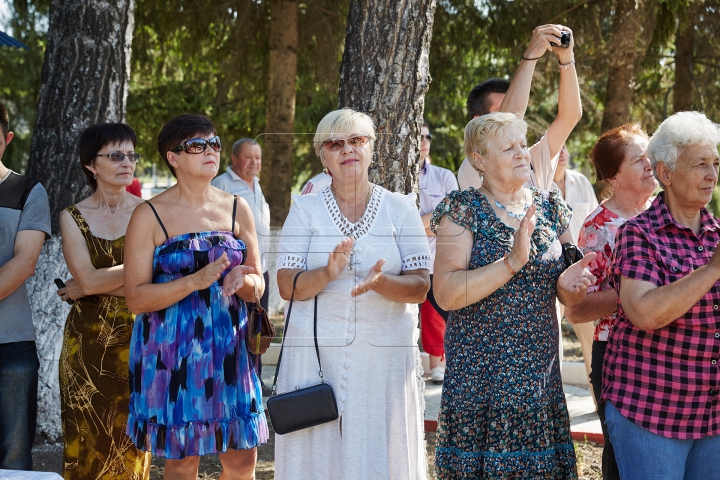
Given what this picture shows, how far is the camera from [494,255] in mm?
3176

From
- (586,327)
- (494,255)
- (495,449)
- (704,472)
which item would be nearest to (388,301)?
(494,255)

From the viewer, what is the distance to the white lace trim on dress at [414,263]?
3412mm

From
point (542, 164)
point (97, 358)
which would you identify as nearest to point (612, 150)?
point (542, 164)

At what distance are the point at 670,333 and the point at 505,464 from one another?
2.58ft

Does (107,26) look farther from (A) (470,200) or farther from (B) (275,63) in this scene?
(B) (275,63)

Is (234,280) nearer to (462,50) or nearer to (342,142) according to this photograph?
(342,142)

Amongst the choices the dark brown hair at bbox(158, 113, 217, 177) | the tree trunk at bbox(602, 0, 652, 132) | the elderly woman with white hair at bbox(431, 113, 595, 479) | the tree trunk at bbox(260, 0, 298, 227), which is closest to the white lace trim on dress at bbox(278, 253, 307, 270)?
the elderly woman with white hair at bbox(431, 113, 595, 479)

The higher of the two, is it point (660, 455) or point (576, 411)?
point (660, 455)

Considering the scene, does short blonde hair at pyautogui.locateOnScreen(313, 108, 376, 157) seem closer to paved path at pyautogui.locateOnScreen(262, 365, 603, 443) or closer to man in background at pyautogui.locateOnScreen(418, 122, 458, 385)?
man in background at pyautogui.locateOnScreen(418, 122, 458, 385)

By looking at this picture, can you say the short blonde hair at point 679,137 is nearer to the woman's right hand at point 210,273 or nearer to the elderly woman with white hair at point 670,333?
the elderly woman with white hair at point 670,333

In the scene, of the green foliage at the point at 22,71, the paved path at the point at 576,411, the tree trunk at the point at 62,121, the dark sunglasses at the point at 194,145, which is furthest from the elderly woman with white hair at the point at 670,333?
the green foliage at the point at 22,71

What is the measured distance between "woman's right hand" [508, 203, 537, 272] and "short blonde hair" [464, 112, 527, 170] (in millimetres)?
413

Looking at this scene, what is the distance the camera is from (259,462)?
5.45 meters

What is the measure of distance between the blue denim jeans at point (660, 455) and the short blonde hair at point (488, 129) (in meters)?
1.15
